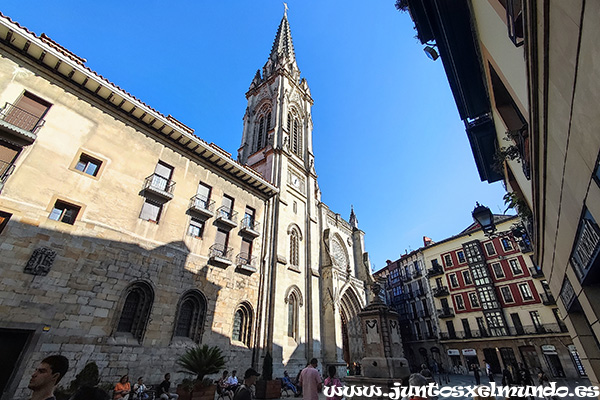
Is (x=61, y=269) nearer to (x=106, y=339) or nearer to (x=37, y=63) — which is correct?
(x=106, y=339)

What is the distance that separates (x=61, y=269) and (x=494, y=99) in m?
14.8

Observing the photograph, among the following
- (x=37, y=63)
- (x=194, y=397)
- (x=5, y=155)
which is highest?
(x=37, y=63)

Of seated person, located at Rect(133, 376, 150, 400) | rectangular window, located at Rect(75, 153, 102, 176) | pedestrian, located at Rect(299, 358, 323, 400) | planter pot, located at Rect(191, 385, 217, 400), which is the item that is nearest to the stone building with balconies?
pedestrian, located at Rect(299, 358, 323, 400)

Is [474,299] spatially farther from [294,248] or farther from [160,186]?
[160,186]

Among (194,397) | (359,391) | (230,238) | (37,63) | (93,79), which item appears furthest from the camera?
(230,238)

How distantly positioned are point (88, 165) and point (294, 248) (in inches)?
542

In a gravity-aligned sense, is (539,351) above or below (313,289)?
below

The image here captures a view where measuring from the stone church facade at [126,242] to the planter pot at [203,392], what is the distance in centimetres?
268

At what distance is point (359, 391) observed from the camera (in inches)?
327

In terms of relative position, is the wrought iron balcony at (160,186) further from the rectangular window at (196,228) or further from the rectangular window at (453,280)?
the rectangular window at (453,280)

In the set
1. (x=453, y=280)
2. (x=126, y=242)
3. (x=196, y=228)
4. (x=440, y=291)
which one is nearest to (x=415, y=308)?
(x=440, y=291)

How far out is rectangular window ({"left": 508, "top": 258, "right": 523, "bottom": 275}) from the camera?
2864cm

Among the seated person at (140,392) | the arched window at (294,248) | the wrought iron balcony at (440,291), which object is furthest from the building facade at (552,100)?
the wrought iron balcony at (440,291)

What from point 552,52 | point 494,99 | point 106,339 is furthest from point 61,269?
point 494,99
